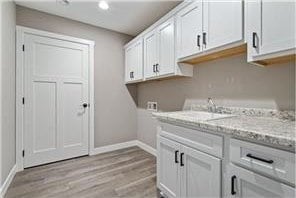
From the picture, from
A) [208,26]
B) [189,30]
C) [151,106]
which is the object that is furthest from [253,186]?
[151,106]

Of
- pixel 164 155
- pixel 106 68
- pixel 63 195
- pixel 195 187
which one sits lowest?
pixel 63 195

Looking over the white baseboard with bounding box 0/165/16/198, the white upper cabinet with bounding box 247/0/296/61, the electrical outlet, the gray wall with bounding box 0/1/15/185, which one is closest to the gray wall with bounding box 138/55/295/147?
the electrical outlet

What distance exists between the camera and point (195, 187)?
1.25 meters

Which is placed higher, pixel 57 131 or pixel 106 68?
pixel 106 68

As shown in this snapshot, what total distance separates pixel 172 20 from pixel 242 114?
1353 mm

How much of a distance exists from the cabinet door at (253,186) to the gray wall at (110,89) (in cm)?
250

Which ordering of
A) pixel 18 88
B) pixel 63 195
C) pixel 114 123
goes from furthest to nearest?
pixel 114 123 → pixel 18 88 → pixel 63 195

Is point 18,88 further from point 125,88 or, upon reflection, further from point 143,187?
point 143,187

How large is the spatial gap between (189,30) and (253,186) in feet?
4.93

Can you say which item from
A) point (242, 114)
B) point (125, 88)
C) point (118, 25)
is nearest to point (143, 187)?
point (242, 114)

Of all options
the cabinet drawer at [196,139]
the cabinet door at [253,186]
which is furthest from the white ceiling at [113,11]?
the cabinet door at [253,186]

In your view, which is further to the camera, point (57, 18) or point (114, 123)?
point (114, 123)

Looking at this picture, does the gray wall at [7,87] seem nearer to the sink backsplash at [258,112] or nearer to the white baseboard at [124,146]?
the white baseboard at [124,146]

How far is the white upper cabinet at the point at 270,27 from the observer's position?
1.00 m
